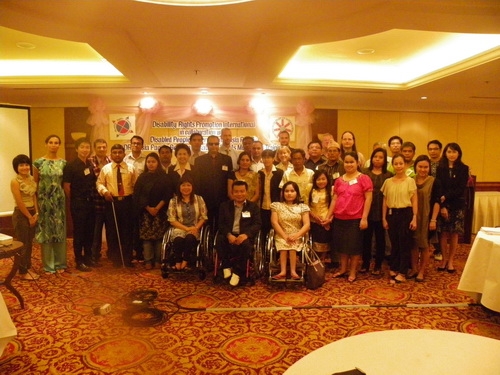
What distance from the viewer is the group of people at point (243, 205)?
12.7ft

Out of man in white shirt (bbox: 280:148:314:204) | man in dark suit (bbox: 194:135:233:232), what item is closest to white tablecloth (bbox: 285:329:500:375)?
man in white shirt (bbox: 280:148:314:204)

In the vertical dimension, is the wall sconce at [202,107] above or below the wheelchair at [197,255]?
above

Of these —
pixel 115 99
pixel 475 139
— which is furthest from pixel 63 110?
pixel 475 139

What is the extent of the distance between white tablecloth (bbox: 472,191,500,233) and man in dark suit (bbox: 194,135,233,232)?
15.5ft

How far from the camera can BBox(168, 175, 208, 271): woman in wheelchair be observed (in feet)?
13.3

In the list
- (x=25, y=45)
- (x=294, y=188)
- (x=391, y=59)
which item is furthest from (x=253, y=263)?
(x=25, y=45)

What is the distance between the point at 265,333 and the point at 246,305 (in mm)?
553

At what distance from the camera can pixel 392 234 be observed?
12.8 feet

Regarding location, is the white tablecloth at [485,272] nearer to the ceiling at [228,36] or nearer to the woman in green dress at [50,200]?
the ceiling at [228,36]

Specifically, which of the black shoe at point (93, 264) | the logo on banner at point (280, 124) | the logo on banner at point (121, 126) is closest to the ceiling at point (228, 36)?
the logo on banner at point (121, 126)

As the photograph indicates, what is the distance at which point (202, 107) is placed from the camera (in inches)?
251

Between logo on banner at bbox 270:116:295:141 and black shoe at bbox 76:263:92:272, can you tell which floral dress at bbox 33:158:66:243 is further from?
logo on banner at bbox 270:116:295:141

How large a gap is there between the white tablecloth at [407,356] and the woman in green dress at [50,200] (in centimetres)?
375

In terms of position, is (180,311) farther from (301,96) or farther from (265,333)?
(301,96)
